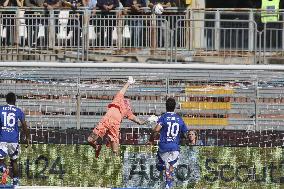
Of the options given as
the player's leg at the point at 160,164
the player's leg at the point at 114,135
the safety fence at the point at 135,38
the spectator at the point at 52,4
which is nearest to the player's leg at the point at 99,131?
the player's leg at the point at 114,135

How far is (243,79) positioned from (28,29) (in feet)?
21.8

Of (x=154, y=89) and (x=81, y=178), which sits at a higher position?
(x=154, y=89)

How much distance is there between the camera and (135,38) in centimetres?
2859

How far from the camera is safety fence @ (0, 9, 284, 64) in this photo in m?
28.2

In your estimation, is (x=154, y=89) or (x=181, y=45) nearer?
(x=154, y=89)

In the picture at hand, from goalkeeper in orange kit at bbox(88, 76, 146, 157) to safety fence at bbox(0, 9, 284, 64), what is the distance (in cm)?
494

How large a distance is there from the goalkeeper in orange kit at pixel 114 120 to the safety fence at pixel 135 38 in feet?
16.2

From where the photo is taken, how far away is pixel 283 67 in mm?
23078

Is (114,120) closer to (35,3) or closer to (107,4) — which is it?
(107,4)

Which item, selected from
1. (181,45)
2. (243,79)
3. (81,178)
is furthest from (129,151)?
(181,45)

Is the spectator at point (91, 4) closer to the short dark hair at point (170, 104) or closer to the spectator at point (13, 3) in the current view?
the spectator at point (13, 3)

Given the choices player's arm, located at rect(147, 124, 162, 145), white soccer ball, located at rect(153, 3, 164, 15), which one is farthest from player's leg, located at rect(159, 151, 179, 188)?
white soccer ball, located at rect(153, 3, 164, 15)

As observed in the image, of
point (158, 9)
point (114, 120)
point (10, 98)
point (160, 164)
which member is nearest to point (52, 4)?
point (158, 9)

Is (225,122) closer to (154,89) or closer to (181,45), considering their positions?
(154,89)
